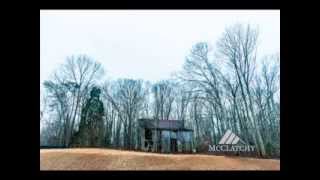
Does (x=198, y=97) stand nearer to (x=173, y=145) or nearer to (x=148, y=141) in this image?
(x=173, y=145)

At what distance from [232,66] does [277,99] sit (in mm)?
693

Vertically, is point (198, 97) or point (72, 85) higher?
point (72, 85)

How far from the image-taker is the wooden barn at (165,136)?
5.36 metres

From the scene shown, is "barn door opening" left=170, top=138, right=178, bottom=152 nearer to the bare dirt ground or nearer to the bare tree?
the bare dirt ground

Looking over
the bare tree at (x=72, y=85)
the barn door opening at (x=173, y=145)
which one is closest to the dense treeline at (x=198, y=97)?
Result: the bare tree at (x=72, y=85)

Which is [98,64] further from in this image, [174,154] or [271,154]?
[271,154]

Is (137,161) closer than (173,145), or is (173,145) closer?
(137,161)

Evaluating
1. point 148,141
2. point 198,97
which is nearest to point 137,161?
point 148,141

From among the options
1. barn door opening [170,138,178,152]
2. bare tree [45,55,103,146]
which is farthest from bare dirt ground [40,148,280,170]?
bare tree [45,55,103,146]

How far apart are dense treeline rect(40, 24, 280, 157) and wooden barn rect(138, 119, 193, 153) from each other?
75 millimetres

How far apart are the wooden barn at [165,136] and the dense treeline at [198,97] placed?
75 mm

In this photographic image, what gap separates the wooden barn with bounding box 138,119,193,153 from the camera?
5.36m

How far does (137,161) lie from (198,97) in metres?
1.10

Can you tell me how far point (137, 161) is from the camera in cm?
526
